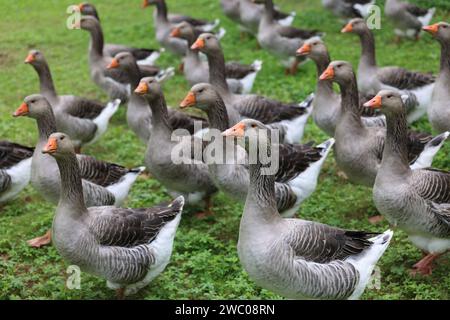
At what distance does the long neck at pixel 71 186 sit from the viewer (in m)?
6.19

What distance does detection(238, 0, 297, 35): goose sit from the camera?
13.9m

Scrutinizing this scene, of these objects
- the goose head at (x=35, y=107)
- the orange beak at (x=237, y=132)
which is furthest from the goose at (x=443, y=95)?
the goose head at (x=35, y=107)

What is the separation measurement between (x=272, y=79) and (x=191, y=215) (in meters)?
4.80

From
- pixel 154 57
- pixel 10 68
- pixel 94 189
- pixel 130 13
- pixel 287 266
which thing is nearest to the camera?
pixel 287 266

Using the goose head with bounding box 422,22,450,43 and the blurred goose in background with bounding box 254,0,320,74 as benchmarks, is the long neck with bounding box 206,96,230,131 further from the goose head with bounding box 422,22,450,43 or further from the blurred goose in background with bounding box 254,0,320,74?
the blurred goose in background with bounding box 254,0,320,74

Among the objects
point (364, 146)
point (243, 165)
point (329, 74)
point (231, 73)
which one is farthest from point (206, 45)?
point (364, 146)

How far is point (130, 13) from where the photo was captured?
55.6ft

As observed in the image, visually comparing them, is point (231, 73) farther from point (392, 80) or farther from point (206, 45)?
point (392, 80)

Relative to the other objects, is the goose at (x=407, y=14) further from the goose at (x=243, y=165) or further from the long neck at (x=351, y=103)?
the goose at (x=243, y=165)

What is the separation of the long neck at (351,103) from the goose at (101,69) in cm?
416

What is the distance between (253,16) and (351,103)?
6.32 meters

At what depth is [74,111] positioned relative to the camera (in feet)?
31.8

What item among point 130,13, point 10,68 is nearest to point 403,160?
point 10,68

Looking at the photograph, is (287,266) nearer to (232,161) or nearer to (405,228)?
(405,228)
